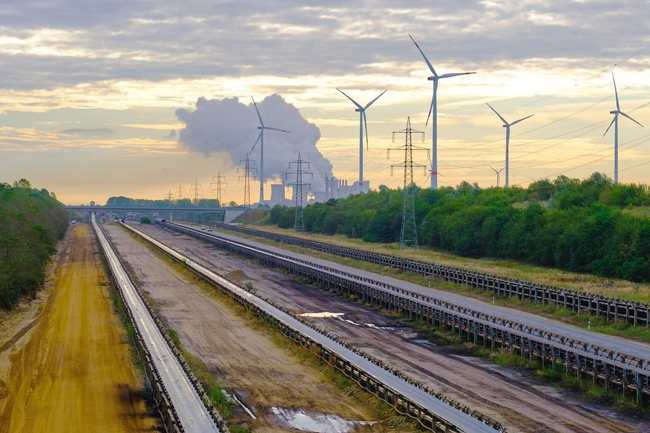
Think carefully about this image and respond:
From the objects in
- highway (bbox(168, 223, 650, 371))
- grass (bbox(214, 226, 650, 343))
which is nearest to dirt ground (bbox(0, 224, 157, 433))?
highway (bbox(168, 223, 650, 371))

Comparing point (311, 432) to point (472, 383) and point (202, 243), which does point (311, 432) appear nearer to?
point (472, 383)

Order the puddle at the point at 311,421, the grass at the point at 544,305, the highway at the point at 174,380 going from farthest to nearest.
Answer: the grass at the point at 544,305
the puddle at the point at 311,421
the highway at the point at 174,380

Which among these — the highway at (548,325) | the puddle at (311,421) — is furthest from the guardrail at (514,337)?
the puddle at (311,421)

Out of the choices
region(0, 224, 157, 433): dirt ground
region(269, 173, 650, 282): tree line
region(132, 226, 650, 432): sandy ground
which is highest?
region(269, 173, 650, 282): tree line

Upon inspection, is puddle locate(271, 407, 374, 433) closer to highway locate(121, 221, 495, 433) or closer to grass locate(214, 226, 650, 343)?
highway locate(121, 221, 495, 433)

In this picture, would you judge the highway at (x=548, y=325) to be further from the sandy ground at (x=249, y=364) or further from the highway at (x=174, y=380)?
the highway at (x=174, y=380)

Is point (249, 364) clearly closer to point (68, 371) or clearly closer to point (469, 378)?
point (68, 371)

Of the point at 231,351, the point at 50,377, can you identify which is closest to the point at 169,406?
the point at 50,377

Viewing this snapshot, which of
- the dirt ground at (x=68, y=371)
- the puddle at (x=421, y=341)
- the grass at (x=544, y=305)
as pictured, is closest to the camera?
the dirt ground at (x=68, y=371)

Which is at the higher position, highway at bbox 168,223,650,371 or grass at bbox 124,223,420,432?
highway at bbox 168,223,650,371
